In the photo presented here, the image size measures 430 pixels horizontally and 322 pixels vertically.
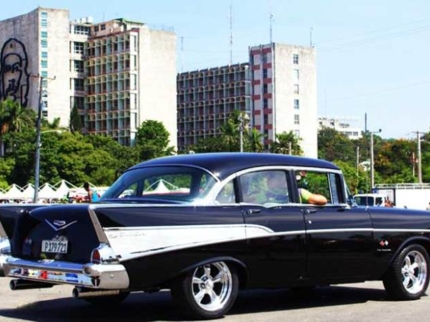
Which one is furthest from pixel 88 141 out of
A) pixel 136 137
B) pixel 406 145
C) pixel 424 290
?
pixel 424 290

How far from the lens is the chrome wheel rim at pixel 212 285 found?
352 inches

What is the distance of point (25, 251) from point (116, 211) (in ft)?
4.46

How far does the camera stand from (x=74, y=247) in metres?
8.59

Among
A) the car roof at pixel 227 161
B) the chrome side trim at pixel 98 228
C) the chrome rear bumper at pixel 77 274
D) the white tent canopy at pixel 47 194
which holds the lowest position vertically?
the chrome rear bumper at pixel 77 274

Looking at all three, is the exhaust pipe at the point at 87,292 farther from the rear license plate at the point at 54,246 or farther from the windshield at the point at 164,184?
the windshield at the point at 164,184

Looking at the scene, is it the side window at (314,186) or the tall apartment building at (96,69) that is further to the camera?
the tall apartment building at (96,69)

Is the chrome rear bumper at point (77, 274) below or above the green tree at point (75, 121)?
below

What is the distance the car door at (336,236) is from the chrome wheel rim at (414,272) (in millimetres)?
706

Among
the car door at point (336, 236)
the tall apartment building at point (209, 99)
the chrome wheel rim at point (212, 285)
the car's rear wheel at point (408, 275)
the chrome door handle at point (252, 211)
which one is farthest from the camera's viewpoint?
the tall apartment building at point (209, 99)

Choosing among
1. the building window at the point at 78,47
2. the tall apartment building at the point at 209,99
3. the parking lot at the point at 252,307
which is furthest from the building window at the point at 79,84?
the parking lot at the point at 252,307

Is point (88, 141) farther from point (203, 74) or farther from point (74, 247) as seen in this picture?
point (74, 247)

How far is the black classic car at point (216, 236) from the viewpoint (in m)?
8.47

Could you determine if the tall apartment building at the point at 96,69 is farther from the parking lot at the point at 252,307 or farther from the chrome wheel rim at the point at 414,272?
the chrome wheel rim at the point at 414,272

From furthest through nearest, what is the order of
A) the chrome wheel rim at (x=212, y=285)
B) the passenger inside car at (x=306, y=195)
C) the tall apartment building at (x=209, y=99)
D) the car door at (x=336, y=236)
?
the tall apartment building at (x=209, y=99) → the passenger inside car at (x=306, y=195) → the car door at (x=336, y=236) → the chrome wheel rim at (x=212, y=285)
